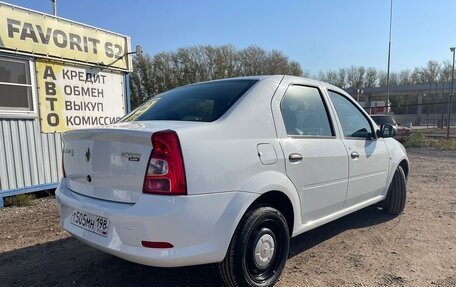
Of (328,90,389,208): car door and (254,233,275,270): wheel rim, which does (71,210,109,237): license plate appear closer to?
(254,233,275,270): wheel rim

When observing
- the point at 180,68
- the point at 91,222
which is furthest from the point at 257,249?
the point at 180,68

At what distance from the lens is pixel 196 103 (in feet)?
10.7

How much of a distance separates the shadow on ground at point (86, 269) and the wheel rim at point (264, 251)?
37 centimetres

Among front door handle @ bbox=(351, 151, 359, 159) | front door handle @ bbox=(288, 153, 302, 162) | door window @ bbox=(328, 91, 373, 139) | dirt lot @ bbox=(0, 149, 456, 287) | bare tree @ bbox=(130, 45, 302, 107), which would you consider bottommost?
dirt lot @ bbox=(0, 149, 456, 287)

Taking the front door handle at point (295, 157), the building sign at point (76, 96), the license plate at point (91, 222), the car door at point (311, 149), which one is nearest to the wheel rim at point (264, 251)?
the car door at point (311, 149)

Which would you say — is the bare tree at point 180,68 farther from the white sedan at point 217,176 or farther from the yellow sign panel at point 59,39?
the white sedan at point 217,176

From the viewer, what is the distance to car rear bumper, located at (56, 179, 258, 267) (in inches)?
93.4

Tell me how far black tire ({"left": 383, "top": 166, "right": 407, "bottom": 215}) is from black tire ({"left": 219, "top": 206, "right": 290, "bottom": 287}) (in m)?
2.61

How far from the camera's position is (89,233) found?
2.73m

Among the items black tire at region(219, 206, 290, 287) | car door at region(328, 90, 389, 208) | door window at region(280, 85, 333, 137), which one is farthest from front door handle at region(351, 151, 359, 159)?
black tire at region(219, 206, 290, 287)

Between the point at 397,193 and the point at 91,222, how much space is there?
4.07m

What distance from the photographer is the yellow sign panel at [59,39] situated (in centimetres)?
634

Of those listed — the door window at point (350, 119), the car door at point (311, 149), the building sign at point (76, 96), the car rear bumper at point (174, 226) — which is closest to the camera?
the car rear bumper at point (174, 226)

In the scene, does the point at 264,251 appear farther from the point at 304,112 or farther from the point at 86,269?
the point at 86,269
